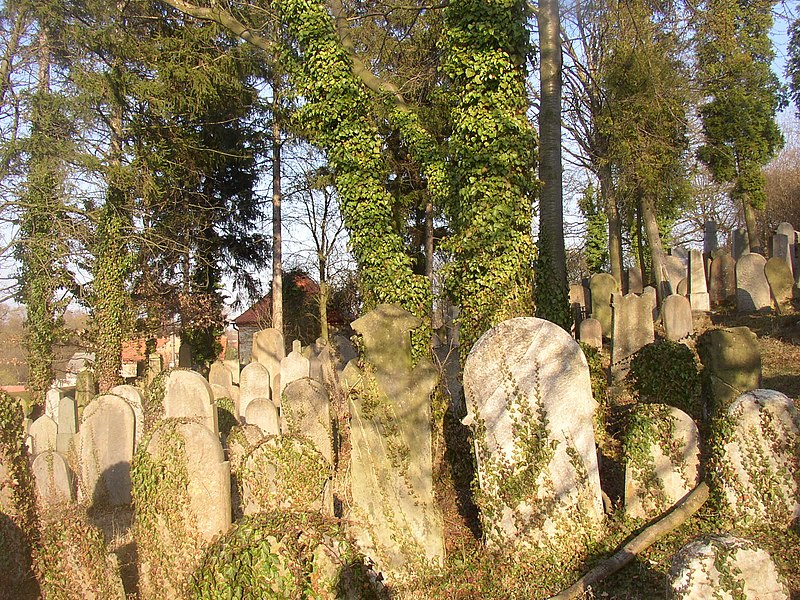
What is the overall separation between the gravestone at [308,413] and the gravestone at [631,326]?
20.4ft

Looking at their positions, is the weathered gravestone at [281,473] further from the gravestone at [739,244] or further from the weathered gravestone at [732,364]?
the gravestone at [739,244]

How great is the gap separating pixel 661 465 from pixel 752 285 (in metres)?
10.0

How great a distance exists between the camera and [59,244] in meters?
15.2

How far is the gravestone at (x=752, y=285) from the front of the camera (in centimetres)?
1395

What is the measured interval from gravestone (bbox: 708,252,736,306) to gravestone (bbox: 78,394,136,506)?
13.6 meters

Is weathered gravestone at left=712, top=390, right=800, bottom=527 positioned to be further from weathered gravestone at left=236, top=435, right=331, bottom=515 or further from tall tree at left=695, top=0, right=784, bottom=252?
tall tree at left=695, top=0, right=784, bottom=252

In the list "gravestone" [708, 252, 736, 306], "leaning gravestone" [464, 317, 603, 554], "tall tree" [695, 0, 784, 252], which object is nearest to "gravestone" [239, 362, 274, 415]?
"leaning gravestone" [464, 317, 603, 554]

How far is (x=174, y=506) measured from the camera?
493cm

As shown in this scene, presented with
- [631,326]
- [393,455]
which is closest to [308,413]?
[393,455]

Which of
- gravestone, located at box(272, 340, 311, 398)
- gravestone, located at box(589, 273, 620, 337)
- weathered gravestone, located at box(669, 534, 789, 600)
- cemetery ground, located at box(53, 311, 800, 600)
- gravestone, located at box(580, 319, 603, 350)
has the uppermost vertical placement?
gravestone, located at box(589, 273, 620, 337)

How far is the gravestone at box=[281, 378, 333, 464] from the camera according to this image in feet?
25.8

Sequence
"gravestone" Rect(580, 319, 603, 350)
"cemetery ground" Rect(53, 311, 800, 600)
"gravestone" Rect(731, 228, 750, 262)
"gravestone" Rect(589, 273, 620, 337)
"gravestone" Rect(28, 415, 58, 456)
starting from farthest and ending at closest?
"gravestone" Rect(731, 228, 750, 262) → "gravestone" Rect(589, 273, 620, 337) → "gravestone" Rect(580, 319, 603, 350) → "gravestone" Rect(28, 415, 58, 456) → "cemetery ground" Rect(53, 311, 800, 600)

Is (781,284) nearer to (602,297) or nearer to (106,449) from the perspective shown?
(602,297)

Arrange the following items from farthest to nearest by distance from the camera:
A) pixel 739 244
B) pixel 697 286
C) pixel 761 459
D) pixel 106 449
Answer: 1. pixel 739 244
2. pixel 697 286
3. pixel 106 449
4. pixel 761 459
